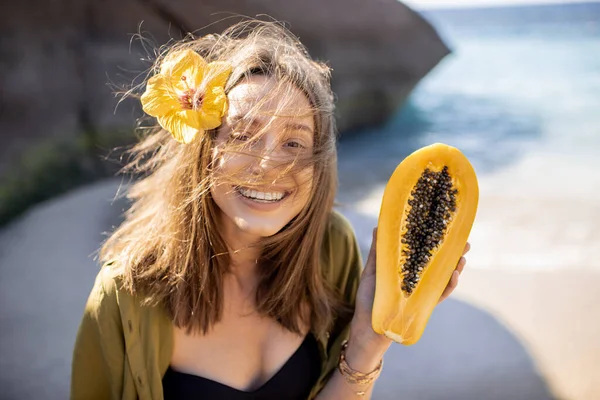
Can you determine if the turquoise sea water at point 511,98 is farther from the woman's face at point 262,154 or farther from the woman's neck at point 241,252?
the woman's face at point 262,154

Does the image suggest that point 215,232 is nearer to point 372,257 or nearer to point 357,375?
point 372,257

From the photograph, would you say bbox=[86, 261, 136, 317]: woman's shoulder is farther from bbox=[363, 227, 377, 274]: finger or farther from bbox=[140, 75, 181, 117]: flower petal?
bbox=[363, 227, 377, 274]: finger

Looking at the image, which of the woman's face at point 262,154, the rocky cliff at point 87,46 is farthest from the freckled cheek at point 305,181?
the rocky cliff at point 87,46

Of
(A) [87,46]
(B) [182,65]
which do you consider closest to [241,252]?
(B) [182,65]

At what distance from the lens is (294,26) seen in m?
5.20

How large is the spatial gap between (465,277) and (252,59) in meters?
2.29

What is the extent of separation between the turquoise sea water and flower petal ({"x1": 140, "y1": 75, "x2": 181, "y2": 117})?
5090mm

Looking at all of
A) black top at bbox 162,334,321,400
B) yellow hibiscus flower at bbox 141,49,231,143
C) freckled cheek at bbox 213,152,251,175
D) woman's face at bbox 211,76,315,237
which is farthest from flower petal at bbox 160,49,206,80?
black top at bbox 162,334,321,400

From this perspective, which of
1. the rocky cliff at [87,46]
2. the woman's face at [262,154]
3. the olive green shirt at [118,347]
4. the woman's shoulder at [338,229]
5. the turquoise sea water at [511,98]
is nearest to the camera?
the woman's face at [262,154]

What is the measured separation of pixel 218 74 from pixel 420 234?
55 cm

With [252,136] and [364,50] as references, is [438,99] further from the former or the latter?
[252,136]

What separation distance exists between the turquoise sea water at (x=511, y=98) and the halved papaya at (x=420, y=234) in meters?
5.05

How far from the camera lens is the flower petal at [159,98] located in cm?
120

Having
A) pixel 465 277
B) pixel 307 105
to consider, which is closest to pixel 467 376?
pixel 465 277
